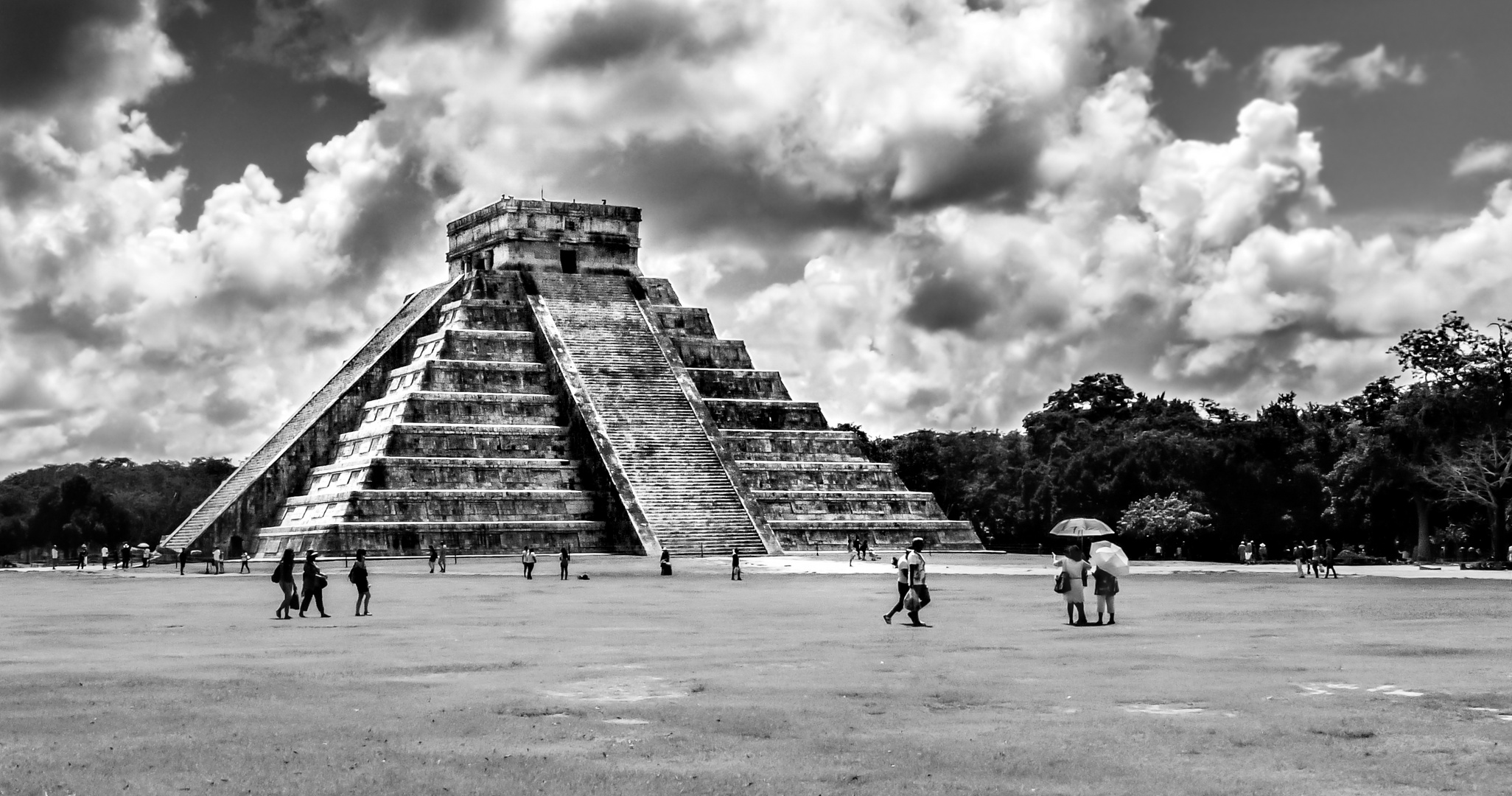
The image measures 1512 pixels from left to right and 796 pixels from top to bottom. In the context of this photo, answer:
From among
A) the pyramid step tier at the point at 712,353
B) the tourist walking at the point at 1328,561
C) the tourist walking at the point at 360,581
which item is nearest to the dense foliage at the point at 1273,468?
the tourist walking at the point at 1328,561

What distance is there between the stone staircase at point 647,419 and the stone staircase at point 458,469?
1555 mm

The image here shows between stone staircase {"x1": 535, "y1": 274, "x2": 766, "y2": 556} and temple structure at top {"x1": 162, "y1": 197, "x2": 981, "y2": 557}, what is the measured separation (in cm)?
7

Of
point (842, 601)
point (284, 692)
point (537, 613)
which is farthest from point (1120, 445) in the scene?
point (284, 692)

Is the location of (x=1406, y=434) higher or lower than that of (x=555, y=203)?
lower

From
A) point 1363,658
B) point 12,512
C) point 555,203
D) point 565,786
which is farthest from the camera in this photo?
point 12,512

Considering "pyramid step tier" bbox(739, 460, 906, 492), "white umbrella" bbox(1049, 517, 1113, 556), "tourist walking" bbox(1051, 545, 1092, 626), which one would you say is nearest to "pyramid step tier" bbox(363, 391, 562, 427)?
"pyramid step tier" bbox(739, 460, 906, 492)

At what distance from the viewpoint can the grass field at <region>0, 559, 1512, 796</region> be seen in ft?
34.6

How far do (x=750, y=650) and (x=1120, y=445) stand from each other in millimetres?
51901

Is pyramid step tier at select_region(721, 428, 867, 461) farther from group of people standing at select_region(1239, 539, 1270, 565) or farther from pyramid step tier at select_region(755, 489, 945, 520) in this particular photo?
group of people standing at select_region(1239, 539, 1270, 565)

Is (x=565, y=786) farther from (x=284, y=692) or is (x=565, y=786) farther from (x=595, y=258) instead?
(x=595, y=258)

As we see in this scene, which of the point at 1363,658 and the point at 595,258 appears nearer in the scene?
the point at 1363,658

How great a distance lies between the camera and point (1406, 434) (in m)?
49.4

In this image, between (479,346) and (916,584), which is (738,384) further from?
(916,584)

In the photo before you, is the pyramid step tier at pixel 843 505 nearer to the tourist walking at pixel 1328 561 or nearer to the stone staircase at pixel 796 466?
the stone staircase at pixel 796 466
